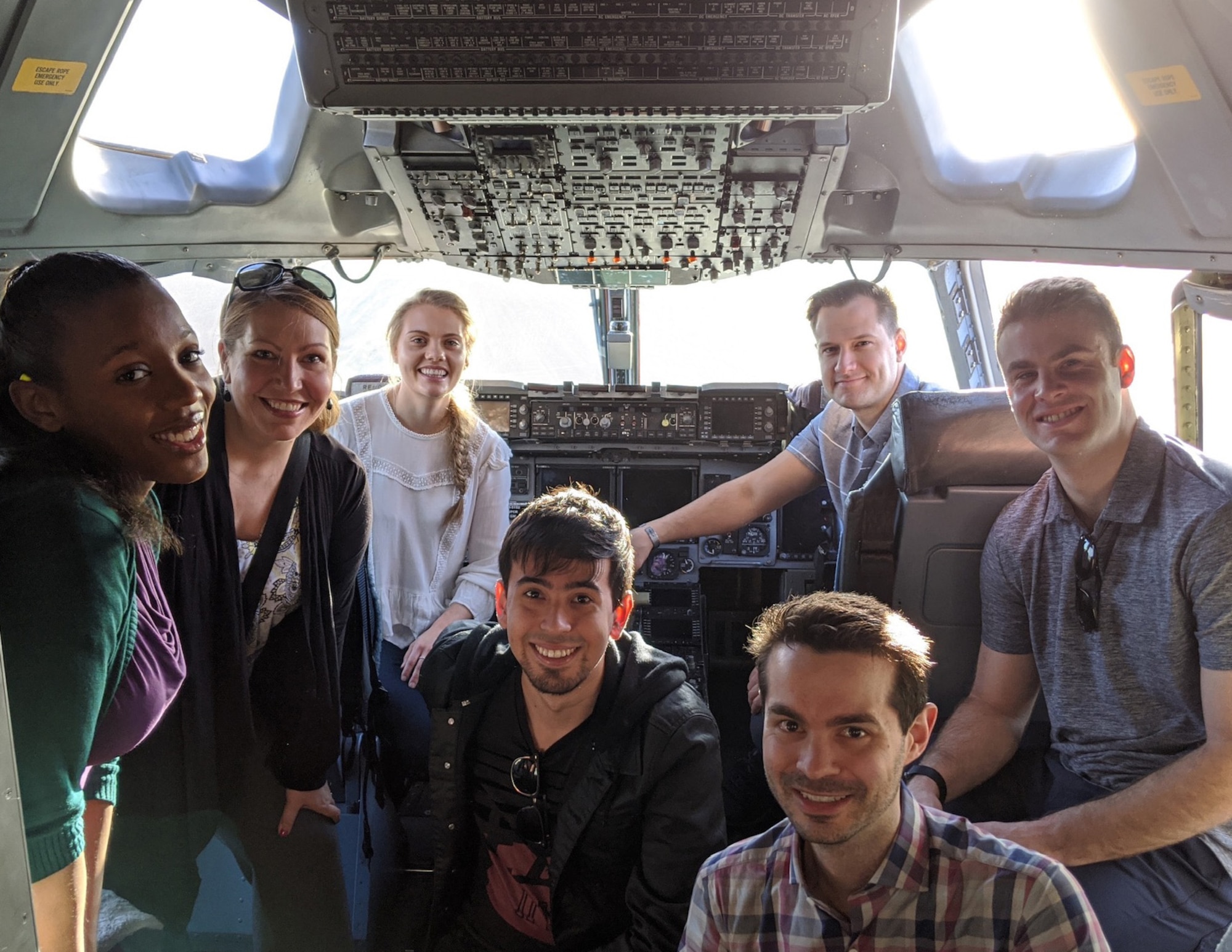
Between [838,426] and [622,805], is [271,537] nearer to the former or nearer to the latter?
[622,805]

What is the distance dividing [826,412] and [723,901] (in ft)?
6.60

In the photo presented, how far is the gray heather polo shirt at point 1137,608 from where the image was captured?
151 centimetres

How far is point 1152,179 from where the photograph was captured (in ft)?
8.15

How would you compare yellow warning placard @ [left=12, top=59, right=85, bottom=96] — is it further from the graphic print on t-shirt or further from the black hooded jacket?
the graphic print on t-shirt

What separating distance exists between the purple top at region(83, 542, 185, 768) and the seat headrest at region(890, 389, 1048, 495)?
4.70 feet

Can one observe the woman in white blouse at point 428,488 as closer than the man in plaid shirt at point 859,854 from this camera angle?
No

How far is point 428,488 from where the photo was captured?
256 centimetres

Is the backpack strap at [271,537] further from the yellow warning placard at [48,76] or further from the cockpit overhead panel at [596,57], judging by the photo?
the yellow warning placard at [48,76]

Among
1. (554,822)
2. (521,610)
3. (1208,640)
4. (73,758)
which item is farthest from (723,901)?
(1208,640)

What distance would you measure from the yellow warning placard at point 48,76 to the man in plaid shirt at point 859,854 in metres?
2.27

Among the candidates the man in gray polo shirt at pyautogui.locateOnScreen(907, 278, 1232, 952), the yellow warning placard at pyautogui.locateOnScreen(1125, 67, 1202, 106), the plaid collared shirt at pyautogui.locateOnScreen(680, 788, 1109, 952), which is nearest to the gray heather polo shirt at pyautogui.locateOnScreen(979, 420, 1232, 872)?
the man in gray polo shirt at pyautogui.locateOnScreen(907, 278, 1232, 952)

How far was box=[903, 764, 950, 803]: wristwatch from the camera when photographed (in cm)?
175

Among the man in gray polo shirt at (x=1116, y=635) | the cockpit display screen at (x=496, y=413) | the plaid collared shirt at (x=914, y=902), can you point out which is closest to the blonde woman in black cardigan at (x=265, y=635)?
the plaid collared shirt at (x=914, y=902)

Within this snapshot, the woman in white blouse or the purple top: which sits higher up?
the woman in white blouse
